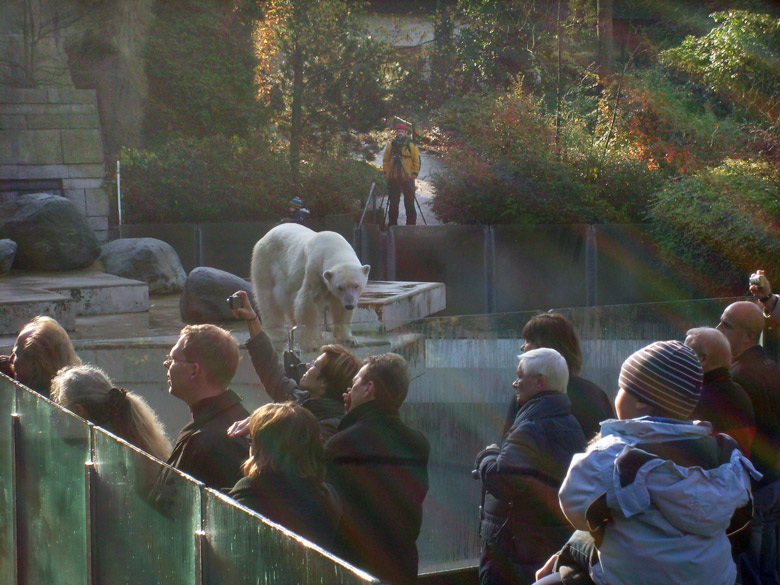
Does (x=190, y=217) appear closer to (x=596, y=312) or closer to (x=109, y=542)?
(x=596, y=312)

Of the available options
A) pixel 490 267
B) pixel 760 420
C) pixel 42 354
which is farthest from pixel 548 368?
pixel 490 267

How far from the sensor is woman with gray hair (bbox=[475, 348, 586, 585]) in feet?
10.1

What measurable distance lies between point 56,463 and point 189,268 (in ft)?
36.7

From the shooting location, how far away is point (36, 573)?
12.0ft

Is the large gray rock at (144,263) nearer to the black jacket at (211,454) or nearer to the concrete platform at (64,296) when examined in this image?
the concrete platform at (64,296)

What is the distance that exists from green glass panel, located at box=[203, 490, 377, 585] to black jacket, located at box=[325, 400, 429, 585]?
3.19ft

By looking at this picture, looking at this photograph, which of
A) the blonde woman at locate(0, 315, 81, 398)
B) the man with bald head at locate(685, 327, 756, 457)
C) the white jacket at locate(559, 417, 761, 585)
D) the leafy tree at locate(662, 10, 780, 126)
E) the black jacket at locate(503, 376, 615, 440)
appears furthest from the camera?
the leafy tree at locate(662, 10, 780, 126)

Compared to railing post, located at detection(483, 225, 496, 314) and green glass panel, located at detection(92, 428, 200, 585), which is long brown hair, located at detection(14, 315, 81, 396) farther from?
railing post, located at detection(483, 225, 496, 314)

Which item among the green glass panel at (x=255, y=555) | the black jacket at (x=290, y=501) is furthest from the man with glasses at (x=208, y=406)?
the green glass panel at (x=255, y=555)

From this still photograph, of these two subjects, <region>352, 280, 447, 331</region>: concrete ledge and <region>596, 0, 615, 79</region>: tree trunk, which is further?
<region>596, 0, 615, 79</region>: tree trunk

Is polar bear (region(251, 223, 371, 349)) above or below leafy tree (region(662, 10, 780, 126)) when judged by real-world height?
below

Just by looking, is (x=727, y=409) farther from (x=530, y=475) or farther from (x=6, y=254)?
(x=6, y=254)

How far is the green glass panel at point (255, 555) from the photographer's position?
1722mm

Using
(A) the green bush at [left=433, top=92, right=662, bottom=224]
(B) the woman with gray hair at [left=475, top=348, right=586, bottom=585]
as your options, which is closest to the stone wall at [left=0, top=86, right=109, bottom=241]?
(A) the green bush at [left=433, top=92, right=662, bottom=224]
